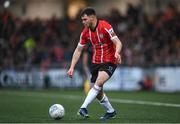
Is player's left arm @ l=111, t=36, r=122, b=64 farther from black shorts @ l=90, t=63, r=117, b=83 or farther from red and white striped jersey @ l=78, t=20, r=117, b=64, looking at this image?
black shorts @ l=90, t=63, r=117, b=83

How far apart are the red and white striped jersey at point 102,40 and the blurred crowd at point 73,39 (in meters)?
15.9

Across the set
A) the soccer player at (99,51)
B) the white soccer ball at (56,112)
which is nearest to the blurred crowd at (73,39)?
the soccer player at (99,51)

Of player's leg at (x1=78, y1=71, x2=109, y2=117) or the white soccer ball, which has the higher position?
player's leg at (x1=78, y1=71, x2=109, y2=117)

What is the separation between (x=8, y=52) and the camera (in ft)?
113

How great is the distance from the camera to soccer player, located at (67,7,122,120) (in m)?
13.9

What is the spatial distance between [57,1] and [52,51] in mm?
8230

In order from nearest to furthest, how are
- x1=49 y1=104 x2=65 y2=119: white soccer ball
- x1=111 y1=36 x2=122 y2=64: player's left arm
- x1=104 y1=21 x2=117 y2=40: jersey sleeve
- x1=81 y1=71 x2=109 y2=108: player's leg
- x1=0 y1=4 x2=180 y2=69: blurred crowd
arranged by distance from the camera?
x1=111 y1=36 x2=122 y2=64: player's left arm, x1=49 y1=104 x2=65 y2=119: white soccer ball, x1=81 y1=71 x2=109 y2=108: player's leg, x1=104 y1=21 x2=117 y2=40: jersey sleeve, x1=0 y1=4 x2=180 y2=69: blurred crowd

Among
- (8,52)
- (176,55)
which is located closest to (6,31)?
(8,52)

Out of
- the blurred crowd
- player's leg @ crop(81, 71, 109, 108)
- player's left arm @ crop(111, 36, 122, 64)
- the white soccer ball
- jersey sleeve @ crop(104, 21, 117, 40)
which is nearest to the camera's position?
player's left arm @ crop(111, 36, 122, 64)

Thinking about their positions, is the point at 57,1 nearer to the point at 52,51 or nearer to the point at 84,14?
the point at 52,51

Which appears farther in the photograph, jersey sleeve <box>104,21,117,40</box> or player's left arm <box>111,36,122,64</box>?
jersey sleeve <box>104,21,117,40</box>

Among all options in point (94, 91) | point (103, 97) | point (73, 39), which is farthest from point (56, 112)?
point (73, 39)

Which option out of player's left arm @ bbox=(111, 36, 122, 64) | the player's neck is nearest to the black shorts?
player's left arm @ bbox=(111, 36, 122, 64)

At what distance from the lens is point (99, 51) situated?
A: 1427 centimetres
